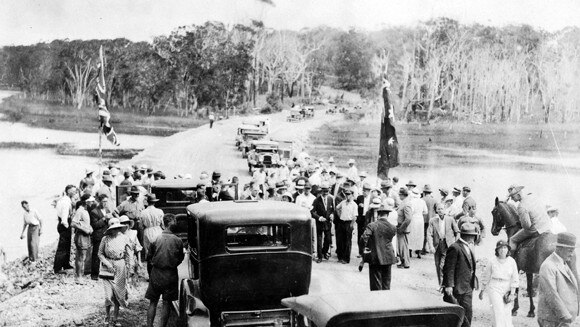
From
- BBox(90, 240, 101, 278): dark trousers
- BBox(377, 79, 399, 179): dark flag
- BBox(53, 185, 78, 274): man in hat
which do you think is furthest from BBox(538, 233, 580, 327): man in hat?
BBox(377, 79, 399, 179): dark flag

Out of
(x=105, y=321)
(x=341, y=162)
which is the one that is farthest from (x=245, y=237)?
(x=341, y=162)

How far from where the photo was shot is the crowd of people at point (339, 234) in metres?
6.11

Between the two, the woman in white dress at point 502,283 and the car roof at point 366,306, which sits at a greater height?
the car roof at point 366,306

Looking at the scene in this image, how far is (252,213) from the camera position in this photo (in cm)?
585

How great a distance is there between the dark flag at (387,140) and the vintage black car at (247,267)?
749cm

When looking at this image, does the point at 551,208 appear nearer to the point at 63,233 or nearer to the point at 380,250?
the point at 380,250

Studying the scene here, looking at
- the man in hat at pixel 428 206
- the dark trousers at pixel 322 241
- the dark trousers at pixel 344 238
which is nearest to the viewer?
the dark trousers at pixel 344 238

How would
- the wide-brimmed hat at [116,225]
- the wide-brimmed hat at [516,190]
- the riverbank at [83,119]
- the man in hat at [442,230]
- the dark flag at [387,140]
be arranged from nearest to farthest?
1. the wide-brimmed hat at [116,225]
2. the wide-brimmed hat at [516,190]
3. the man in hat at [442,230]
4. the dark flag at [387,140]
5. the riverbank at [83,119]

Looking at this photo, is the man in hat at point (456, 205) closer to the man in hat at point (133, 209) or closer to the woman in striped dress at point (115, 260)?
the man in hat at point (133, 209)

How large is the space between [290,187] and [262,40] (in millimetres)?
35054

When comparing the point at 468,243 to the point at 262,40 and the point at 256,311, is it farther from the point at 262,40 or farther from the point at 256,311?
the point at 262,40

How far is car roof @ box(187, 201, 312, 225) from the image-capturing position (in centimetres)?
582

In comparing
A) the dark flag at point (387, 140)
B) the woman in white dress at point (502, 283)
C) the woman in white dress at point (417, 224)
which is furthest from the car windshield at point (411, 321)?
the dark flag at point (387, 140)

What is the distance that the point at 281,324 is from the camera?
580cm
